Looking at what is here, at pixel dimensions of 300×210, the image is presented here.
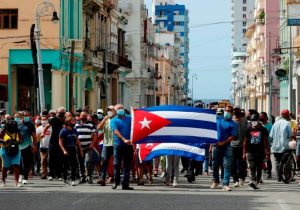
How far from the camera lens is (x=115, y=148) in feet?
68.4

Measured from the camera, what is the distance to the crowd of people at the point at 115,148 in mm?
20766

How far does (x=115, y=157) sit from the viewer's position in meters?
20.8

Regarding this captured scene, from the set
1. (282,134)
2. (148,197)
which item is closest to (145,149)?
(282,134)

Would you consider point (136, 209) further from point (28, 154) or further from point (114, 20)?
point (114, 20)

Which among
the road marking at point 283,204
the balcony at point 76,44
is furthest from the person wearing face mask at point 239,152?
the balcony at point 76,44

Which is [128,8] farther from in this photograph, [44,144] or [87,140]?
[87,140]

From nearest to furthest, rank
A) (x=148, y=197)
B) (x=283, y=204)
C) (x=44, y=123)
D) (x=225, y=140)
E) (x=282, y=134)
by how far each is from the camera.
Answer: (x=283, y=204) < (x=148, y=197) < (x=225, y=140) < (x=282, y=134) < (x=44, y=123)

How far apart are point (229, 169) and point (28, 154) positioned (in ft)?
18.9

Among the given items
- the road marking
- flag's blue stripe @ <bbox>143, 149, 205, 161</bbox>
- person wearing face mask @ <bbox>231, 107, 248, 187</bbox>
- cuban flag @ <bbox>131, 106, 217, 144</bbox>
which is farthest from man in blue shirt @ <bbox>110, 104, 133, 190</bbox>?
the road marking

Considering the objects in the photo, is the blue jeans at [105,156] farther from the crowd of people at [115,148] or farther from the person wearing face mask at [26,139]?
the person wearing face mask at [26,139]

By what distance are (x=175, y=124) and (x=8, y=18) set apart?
2984 cm

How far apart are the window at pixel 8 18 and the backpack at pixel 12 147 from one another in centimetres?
2918

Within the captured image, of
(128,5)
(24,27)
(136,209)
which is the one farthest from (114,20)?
(136,209)

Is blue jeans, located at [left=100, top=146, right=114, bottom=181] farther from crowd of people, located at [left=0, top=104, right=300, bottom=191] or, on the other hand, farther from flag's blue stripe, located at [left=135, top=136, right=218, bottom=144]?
flag's blue stripe, located at [left=135, top=136, right=218, bottom=144]
